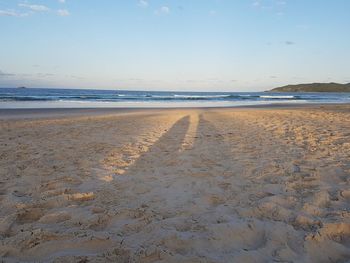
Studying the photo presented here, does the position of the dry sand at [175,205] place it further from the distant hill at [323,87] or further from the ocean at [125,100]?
the distant hill at [323,87]

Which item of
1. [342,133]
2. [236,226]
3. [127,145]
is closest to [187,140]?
[127,145]

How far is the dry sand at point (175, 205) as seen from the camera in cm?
211

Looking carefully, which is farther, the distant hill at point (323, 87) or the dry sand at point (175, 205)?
the distant hill at point (323, 87)

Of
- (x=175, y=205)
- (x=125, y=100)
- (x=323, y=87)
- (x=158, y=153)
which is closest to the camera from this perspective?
(x=175, y=205)

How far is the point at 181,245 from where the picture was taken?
2.16 metres

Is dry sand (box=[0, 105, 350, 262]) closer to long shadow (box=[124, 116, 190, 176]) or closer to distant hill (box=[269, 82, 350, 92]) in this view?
long shadow (box=[124, 116, 190, 176])

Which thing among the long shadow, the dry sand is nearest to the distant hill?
the long shadow

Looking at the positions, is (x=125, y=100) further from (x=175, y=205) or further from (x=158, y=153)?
(x=175, y=205)

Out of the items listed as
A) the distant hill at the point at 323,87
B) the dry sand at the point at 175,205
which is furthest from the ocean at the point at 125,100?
the distant hill at the point at 323,87

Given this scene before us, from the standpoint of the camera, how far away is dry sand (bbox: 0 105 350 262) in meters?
2.11

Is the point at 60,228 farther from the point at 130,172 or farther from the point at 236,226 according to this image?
the point at 130,172

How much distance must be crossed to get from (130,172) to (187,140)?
286 centimetres

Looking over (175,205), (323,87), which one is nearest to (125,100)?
(175,205)

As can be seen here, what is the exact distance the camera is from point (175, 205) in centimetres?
291
